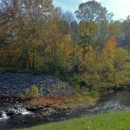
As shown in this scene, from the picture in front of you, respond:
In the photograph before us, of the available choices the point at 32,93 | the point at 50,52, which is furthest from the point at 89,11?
the point at 32,93

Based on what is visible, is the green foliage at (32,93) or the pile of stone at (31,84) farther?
the pile of stone at (31,84)

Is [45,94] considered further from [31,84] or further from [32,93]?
[31,84]

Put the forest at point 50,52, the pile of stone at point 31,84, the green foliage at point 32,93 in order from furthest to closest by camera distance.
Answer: the forest at point 50,52 → the pile of stone at point 31,84 → the green foliage at point 32,93

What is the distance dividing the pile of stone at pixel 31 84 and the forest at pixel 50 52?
2.45 metres

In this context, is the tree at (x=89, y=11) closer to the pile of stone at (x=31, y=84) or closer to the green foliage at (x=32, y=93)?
the pile of stone at (x=31, y=84)

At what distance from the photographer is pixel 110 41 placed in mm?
48281

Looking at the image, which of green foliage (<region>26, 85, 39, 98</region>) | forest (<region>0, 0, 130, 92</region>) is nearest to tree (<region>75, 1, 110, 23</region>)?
forest (<region>0, 0, 130, 92</region>)

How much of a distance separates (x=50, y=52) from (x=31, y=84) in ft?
29.1

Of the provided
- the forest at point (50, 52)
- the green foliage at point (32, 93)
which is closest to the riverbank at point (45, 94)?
the green foliage at point (32, 93)

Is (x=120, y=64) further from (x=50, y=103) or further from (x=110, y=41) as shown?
(x=50, y=103)

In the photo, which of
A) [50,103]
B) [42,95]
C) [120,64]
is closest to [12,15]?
[42,95]

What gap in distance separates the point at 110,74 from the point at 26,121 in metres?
26.2

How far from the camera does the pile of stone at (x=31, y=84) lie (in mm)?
30766

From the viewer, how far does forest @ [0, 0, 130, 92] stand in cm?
3938
